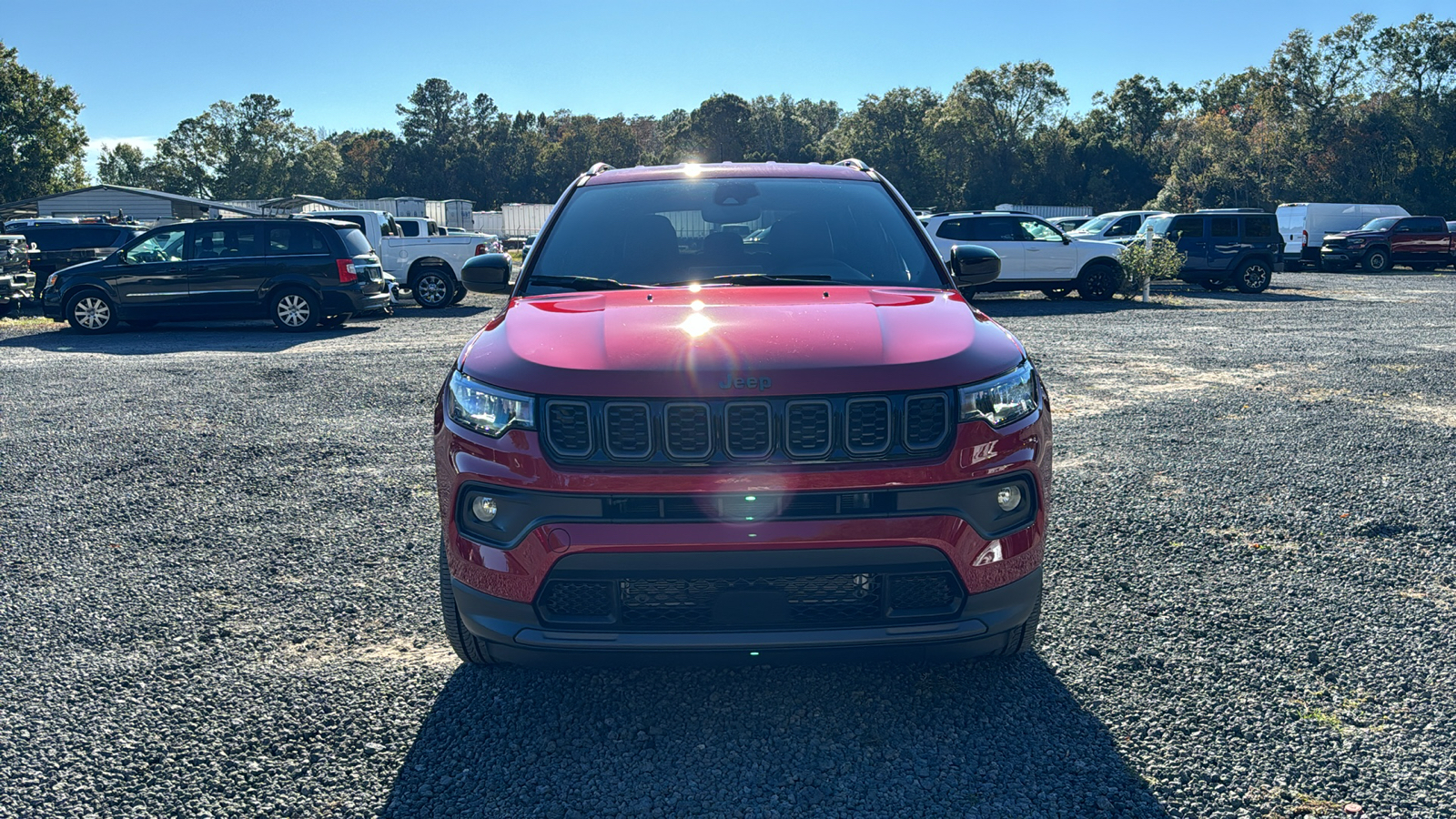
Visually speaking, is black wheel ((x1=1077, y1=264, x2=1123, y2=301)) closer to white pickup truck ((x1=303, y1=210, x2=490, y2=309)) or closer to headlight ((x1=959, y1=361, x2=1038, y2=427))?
white pickup truck ((x1=303, y1=210, x2=490, y2=309))

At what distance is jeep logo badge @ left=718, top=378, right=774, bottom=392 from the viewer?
2.79 meters

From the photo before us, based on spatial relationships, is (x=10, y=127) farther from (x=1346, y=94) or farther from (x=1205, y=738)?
(x=1205, y=738)

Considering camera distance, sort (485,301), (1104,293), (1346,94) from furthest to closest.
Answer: (1346,94) < (485,301) < (1104,293)

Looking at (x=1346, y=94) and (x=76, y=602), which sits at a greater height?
(x=1346, y=94)

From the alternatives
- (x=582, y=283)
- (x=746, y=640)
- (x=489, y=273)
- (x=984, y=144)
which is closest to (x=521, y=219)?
(x=984, y=144)

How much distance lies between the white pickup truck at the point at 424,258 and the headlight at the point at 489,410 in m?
17.4

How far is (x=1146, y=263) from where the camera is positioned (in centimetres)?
1967

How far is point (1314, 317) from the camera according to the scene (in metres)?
16.2

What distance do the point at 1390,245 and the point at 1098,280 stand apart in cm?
1418

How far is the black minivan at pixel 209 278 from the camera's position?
15.5 meters

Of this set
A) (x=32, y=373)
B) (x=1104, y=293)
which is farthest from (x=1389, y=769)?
(x=1104, y=293)

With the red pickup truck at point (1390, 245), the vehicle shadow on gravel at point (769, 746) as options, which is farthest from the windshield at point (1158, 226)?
the vehicle shadow on gravel at point (769, 746)

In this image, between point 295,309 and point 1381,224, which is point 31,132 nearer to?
point 295,309

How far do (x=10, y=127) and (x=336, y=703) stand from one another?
77.7 metres
